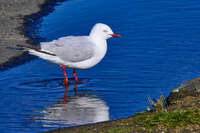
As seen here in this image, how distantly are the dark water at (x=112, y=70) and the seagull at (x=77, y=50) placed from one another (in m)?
0.34

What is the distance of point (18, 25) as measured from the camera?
12.9 metres

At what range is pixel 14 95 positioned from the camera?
857 centimetres


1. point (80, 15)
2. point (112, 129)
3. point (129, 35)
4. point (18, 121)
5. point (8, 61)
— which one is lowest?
point (112, 129)

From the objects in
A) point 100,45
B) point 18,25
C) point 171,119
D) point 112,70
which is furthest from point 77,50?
point 171,119

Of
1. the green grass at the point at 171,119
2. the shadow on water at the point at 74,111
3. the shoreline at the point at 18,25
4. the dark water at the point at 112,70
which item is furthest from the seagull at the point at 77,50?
the green grass at the point at 171,119

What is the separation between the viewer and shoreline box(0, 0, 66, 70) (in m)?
10.9

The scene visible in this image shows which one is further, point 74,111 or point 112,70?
point 112,70

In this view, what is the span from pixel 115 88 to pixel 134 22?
4.20 metres

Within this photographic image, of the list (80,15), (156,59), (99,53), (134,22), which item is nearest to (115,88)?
(99,53)

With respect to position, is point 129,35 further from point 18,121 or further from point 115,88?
point 18,121

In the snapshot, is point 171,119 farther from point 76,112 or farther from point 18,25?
point 18,25

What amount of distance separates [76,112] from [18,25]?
5.92m

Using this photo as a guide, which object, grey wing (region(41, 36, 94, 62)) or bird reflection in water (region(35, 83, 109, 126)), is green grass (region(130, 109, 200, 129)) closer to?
bird reflection in water (region(35, 83, 109, 126))

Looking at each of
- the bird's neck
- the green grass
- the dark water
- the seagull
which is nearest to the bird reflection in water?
the dark water
